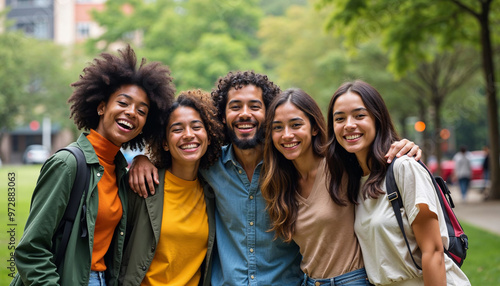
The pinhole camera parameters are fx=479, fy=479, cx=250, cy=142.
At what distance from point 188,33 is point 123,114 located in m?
26.1

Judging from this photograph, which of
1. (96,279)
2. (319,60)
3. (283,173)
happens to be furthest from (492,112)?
(96,279)

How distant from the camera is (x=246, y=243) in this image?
13.1 ft

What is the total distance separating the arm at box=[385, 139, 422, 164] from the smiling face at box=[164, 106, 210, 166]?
1.56 metres

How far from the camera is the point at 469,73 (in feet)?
71.5

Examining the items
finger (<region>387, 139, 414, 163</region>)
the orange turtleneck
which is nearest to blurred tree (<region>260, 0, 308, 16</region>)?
the orange turtleneck

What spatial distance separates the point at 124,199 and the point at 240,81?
1.58m

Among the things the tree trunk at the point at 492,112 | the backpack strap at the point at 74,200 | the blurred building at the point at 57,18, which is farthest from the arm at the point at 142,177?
the blurred building at the point at 57,18

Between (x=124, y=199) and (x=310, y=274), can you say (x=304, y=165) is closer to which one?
(x=310, y=274)

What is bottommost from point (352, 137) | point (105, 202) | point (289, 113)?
point (105, 202)

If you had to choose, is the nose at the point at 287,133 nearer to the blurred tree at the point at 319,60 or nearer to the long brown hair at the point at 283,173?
the long brown hair at the point at 283,173

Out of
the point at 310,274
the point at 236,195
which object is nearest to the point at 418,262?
the point at 310,274

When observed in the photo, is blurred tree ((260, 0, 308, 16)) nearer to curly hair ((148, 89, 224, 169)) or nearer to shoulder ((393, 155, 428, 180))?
curly hair ((148, 89, 224, 169))

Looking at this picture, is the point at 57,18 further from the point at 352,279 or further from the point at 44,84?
the point at 352,279

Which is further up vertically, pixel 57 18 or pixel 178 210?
pixel 57 18
